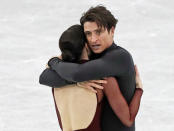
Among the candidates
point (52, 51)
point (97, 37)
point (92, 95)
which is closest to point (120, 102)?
point (92, 95)

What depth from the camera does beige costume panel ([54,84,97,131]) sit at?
2.75 meters

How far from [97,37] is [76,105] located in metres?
0.36

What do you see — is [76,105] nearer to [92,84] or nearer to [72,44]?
[92,84]

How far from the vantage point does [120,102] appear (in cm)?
278

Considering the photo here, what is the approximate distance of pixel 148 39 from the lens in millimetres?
8570

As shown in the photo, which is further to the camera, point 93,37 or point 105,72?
point 93,37

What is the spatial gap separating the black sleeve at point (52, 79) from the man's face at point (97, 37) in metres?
0.23

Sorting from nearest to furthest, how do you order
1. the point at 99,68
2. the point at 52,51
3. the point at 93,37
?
the point at 99,68, the point at 93,37, the point at 52,51

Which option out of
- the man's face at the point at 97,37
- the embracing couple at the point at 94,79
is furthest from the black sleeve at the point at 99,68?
the man's face at the point at 97,37

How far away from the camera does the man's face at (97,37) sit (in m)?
2.80

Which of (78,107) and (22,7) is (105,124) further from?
(22,7)

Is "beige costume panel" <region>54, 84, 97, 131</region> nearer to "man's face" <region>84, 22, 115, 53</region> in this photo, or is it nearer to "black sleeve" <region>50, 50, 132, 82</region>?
"black sleeve" <region>50, 50, 132, 82</region>

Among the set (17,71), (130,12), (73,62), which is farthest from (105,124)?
(130,12)

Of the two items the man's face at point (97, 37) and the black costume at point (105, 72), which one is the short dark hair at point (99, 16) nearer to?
the man's face at point (97, 37)
